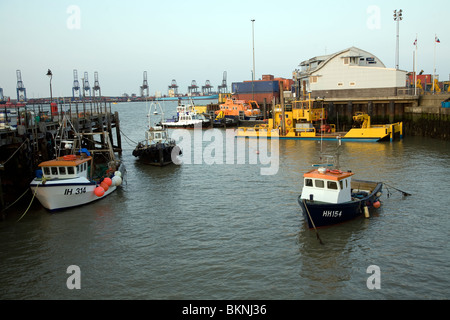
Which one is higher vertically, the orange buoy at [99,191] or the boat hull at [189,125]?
the boat hull at [189,125]

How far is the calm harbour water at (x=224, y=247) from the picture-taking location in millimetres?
12219

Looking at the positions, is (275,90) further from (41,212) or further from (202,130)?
(41,212)

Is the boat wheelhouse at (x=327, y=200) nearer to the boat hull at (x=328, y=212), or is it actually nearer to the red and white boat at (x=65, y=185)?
the boat hull at (x=328, y=212)

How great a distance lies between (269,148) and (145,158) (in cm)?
1513

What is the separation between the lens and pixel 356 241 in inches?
613

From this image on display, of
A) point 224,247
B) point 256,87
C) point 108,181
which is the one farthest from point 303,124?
point 256,87

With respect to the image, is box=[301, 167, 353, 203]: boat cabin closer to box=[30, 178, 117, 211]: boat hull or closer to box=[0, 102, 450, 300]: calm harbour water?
box=[0, 102, 450, 300]: calm harbour water

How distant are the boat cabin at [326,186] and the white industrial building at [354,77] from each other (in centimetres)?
4129

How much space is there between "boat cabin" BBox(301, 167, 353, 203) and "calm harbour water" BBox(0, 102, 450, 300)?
1376mm

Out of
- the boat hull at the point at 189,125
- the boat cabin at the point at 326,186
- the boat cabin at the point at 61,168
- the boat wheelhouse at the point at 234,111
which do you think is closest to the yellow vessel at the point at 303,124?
the boat hull at the point at 189,125

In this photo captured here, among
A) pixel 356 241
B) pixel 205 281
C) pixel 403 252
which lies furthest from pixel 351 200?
pixel 205 281

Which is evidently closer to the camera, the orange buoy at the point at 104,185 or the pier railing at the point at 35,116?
the orange buoy at the point at 104,185

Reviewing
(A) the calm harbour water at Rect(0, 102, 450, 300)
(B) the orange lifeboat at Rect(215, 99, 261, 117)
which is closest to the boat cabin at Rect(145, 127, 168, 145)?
(A) the calm harbour water at Rect(0, 102, 450, 300)
